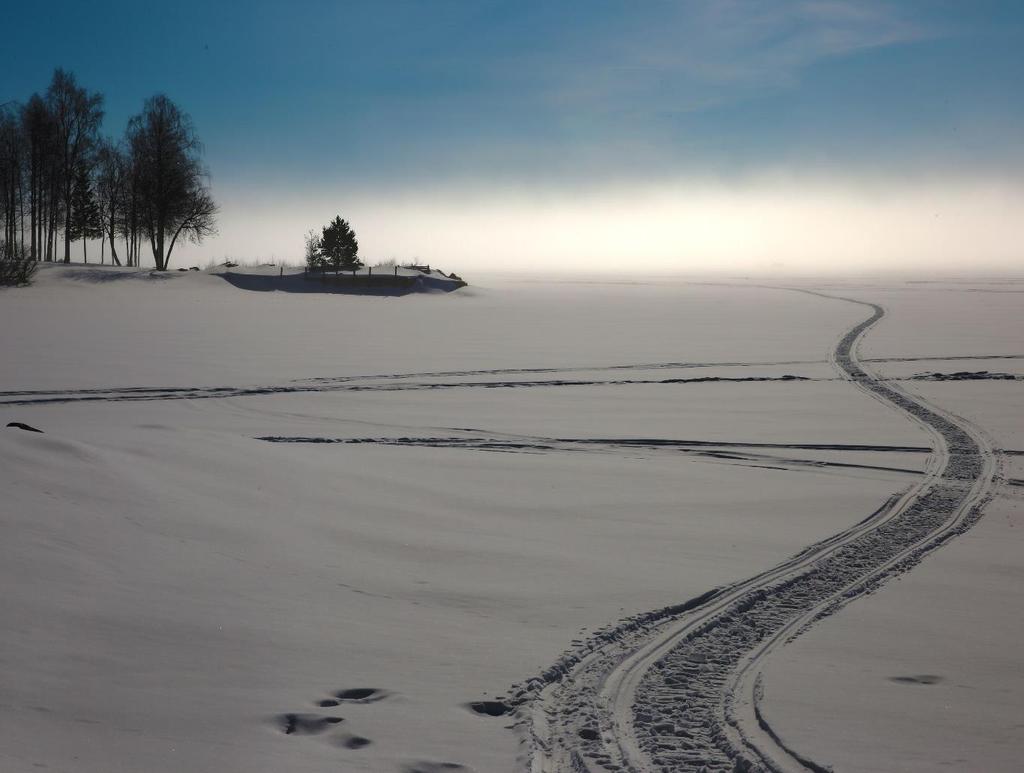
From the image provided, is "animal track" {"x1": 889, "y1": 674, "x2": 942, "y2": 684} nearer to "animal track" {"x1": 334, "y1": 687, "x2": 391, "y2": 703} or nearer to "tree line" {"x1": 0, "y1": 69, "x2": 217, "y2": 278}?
"animal track" {"x1": 334, "y1": 687, "x2": 391, "y2": 703}

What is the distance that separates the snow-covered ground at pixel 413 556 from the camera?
12.8 feet

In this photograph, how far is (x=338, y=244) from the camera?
57406 mm

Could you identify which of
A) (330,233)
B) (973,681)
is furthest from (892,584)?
(330,233)

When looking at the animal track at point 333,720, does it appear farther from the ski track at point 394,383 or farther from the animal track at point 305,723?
the ski track at point 394,383

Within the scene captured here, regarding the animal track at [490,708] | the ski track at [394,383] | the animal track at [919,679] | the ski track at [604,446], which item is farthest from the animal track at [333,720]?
the ski track at [394,383]

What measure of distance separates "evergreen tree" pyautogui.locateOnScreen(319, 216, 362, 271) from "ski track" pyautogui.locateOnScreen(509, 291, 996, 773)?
52940 mm

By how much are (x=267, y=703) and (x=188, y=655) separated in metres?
0.65

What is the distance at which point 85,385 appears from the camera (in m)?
15.0

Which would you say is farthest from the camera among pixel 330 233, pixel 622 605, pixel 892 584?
pixel 330 233

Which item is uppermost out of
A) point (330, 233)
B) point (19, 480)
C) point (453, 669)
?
point (330, 233)

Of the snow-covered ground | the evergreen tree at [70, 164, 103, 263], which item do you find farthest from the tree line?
the snow-covered ground

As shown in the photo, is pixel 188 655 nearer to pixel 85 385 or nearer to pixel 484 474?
pixel 484 474

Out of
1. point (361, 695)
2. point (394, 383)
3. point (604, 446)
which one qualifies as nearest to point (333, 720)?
Result: point (361, 695)

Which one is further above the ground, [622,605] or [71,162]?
[71,162]
